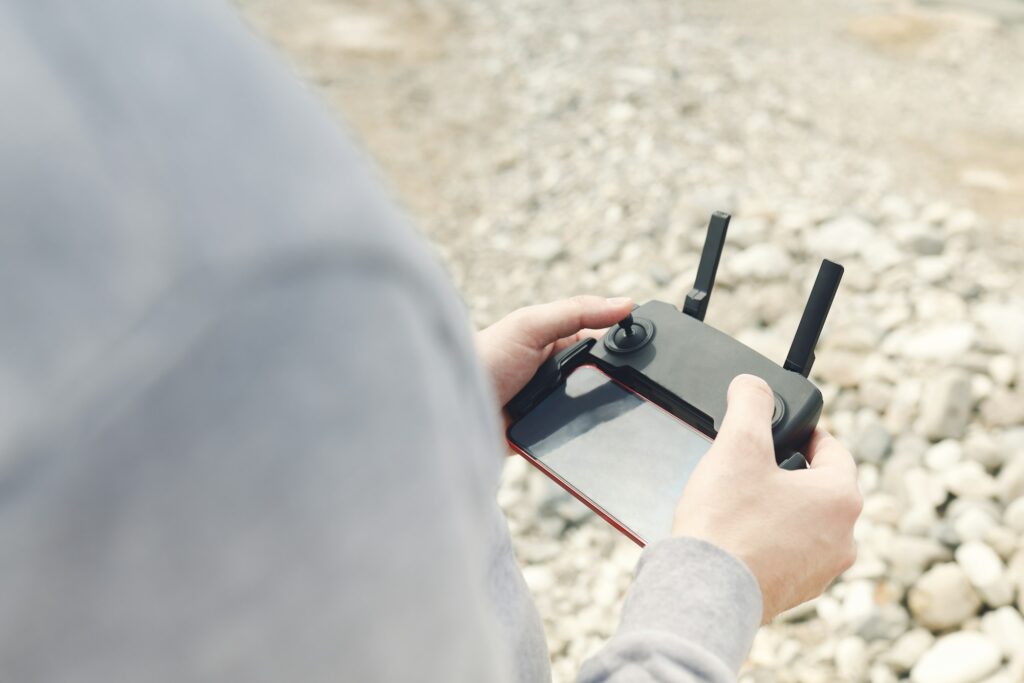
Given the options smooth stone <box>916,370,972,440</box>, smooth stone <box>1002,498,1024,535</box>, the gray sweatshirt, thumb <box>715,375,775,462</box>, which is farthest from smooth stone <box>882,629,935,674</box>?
the gray sweatshirt

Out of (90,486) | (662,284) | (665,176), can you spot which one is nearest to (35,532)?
(90,486)

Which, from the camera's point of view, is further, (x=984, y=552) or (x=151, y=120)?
(x=984, y=552)

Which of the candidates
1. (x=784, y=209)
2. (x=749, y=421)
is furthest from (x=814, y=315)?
(x=784, y=209)

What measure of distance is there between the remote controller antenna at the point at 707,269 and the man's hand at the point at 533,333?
0.10 meters

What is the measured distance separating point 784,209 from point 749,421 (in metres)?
2.08

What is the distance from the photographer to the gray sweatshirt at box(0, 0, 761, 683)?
0.21m

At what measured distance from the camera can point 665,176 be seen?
120 inches

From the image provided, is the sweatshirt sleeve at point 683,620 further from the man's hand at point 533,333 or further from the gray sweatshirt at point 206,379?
the man's hand at point 533,333

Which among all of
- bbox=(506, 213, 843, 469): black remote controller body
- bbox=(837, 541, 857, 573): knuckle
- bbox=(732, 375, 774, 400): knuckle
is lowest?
bbox=(837, 541, 857, 573): knuckle

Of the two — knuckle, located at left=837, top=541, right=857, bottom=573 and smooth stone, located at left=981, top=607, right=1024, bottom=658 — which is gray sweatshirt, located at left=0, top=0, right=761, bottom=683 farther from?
smooth stone, located at left=981, top=607, right=1024, bottom=658

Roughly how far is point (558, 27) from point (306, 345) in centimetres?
490

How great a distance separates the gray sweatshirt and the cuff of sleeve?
0.30 meters

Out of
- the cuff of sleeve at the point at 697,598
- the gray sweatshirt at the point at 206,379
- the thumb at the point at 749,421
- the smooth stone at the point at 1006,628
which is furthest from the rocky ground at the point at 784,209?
the gray sweatshirt at the point at 206,379

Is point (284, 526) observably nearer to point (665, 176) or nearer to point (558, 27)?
point (665, 176)
